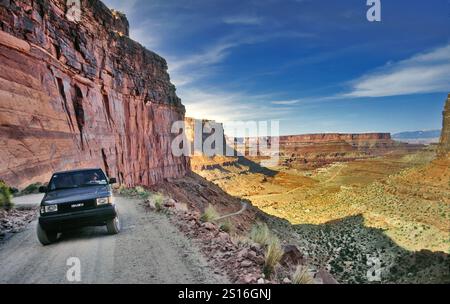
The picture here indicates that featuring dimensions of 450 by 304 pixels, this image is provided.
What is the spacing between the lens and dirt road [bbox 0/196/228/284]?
558 cm

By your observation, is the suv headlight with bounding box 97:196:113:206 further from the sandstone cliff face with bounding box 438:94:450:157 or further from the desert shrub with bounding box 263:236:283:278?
the sandstone cliff face with bounding box 438:94:450:157

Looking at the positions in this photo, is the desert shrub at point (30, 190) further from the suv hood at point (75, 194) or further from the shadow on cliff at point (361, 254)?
the shadow on cliff at point (361, 254)

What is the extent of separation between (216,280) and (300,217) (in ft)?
155

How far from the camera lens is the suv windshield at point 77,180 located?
8.71 meters

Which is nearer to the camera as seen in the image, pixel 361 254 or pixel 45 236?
pixel 45 236

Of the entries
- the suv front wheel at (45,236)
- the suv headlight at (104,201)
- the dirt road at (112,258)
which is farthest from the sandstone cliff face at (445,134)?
the suv front wheel at (45,236)

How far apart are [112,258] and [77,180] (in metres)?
3.32

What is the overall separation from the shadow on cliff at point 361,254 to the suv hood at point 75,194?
9393 millimetres

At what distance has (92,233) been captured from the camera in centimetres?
884

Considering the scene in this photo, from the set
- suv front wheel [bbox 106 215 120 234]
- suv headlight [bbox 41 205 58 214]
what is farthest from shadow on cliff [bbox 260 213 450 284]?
suv headlight [bbox 41 205 58 214]

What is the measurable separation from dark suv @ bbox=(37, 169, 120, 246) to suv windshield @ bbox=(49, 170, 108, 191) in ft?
0.23

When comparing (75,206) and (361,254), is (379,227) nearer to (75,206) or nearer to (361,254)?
(361,254)

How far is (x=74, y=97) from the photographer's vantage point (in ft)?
90.7

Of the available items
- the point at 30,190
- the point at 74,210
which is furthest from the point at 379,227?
the point at 74,210
